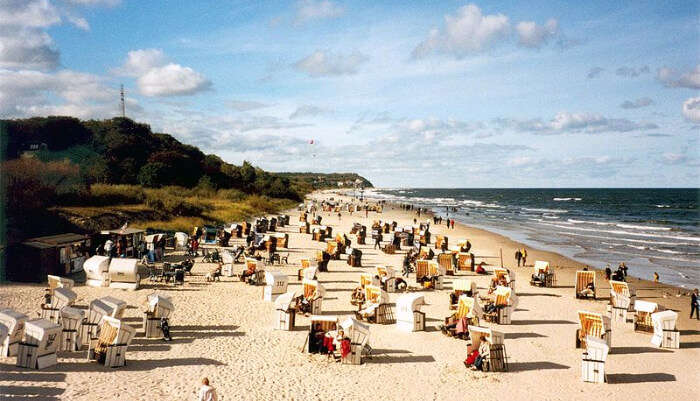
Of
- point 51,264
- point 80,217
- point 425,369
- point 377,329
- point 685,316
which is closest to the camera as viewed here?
point 425,369

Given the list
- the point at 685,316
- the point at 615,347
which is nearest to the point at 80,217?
the point at 615,347

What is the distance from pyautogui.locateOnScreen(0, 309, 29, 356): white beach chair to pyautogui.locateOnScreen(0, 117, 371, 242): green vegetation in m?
14.8

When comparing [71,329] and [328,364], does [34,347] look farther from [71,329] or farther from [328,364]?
[328,364]

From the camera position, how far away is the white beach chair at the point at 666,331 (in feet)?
43.2

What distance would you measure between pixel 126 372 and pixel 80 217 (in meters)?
24.3

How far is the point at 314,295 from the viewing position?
50.4 ft

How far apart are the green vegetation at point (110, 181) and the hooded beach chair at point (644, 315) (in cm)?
2565

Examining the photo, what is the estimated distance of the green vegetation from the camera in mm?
28766

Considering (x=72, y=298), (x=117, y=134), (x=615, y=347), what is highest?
(x=117, y=134)

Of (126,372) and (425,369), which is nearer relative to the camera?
(126,372)

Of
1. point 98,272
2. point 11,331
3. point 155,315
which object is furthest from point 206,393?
point 98,272

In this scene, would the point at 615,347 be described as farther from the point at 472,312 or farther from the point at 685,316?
the point at 685,316

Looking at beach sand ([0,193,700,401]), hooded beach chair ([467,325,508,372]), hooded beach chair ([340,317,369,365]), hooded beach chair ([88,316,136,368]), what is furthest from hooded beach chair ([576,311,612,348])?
hooded beach chair ([88,316,136,368])

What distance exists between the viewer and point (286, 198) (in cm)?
8244
